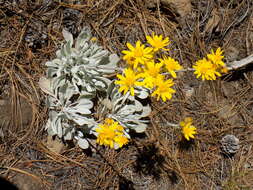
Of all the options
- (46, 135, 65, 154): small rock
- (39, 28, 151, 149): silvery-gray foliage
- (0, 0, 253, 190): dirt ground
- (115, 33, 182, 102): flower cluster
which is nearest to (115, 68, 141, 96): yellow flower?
(115, 33, 182, 102): flower cluster

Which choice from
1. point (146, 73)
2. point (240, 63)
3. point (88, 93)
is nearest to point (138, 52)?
point (146, 73)

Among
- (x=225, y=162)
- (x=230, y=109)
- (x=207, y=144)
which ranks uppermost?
(x=230, y=109)

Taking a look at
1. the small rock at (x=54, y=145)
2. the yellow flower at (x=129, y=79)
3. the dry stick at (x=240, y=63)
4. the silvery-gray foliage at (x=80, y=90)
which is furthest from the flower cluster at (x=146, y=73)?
the dry stick at (x=240, y=63)

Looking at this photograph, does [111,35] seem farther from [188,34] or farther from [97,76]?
[188,34]

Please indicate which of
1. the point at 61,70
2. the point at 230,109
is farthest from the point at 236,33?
the point at 61,70

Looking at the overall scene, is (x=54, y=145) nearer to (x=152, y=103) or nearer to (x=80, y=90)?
(x=80, y=90)

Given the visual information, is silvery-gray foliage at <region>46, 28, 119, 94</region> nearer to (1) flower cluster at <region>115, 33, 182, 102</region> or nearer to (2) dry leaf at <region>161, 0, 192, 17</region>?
(1) flower cluster at <region>115, 33, 182, 102</region>

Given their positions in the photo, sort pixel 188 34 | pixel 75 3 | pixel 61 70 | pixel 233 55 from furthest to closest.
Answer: pixel 233 55
pixel 188 34
pixel 75 3
pixel 61 70
